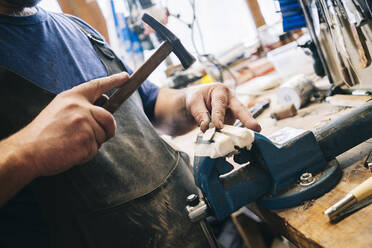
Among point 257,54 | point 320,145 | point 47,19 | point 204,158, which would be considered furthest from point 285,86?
point 257,54

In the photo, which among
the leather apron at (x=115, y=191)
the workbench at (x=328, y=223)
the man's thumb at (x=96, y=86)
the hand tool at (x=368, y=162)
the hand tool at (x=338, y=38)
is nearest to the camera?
the workbench at (x=328, y=223)

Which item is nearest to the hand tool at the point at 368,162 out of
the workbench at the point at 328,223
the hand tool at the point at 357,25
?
the workbench at the point at 328,223

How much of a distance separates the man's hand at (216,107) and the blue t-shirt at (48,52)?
0.47 m

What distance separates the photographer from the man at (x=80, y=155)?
2.39ft

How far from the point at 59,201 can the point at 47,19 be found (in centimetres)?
81

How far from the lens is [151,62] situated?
98 cm

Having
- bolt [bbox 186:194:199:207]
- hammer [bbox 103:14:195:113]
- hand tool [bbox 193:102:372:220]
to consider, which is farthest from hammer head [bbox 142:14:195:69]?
bolt [bbox 186:194:199:207]

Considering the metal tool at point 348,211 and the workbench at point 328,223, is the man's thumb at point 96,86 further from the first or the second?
the metal tool at point 348,211

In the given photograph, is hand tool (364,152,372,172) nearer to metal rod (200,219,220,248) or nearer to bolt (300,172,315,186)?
bolt (300,172,315,186)

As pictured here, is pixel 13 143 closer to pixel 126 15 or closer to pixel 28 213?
pixel 28 213

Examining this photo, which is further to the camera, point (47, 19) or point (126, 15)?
point (126, 15)

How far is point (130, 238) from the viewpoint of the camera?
1003mm

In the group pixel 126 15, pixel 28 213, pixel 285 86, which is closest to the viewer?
pixel 28 213

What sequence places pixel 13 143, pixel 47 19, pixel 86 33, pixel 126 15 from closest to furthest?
pixel 13 143 < pixel 47 19 < pixel 86 33 < pixel 126 15
